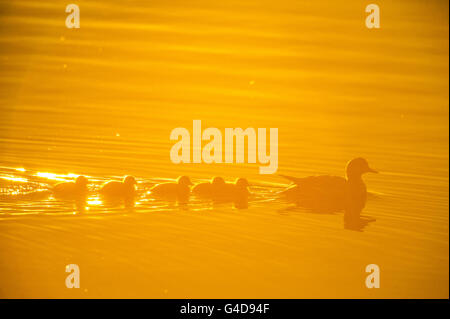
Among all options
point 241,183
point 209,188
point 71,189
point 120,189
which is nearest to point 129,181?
point 120,189

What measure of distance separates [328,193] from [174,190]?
5.07 feet

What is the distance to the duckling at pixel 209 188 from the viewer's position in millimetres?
7754

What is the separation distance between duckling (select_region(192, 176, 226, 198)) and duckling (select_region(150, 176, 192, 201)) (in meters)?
0.09

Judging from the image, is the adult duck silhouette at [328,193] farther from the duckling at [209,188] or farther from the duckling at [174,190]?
the duckling at [174,190]

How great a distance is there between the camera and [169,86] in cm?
1154

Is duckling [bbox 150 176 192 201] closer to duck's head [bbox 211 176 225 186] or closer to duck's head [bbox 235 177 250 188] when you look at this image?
duck's head [bbox 211 176 225 186]

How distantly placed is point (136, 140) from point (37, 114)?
1.82 m

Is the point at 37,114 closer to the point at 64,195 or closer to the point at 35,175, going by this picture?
the point at 35,175

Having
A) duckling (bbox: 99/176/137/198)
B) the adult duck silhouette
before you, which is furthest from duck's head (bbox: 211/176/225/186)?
duckling (bbox: 99/176/137/198)

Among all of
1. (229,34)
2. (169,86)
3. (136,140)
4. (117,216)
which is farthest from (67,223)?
(229,34)

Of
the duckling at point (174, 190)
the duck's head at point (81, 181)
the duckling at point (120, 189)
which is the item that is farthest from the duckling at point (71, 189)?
the duckling at point (174, 190)

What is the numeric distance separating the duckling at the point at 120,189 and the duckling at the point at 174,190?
0.21m

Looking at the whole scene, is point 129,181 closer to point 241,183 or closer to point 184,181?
point 184,181

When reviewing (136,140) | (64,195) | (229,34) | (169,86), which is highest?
(229,34)
